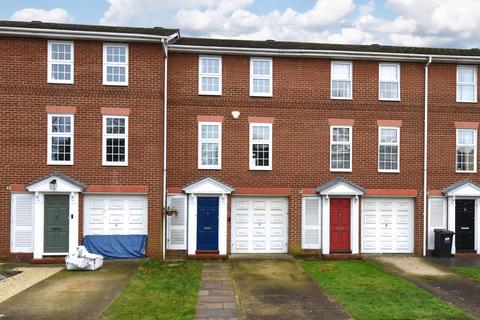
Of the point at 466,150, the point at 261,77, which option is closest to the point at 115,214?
the point at 261,77

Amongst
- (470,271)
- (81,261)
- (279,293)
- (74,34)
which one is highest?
(74,34)

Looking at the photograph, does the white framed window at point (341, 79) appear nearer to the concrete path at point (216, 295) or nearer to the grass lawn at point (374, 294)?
the grass lawn at point (374, 294)

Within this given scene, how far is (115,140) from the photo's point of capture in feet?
55.1

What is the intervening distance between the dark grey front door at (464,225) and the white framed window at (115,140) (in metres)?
13.3

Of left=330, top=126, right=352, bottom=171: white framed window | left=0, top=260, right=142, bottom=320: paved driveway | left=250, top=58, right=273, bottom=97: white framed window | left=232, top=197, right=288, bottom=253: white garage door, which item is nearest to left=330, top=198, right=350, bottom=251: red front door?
left=330, top=126, right=352, bottom=171: white framed window

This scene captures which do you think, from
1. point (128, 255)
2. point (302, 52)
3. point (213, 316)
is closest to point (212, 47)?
point (302, 52)

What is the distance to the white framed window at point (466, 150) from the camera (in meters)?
18.7

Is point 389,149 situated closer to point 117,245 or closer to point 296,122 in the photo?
point 296,122

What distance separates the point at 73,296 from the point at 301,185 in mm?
9515

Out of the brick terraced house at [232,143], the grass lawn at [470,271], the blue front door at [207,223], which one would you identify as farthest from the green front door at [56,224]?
the grass lawn at [470,271]

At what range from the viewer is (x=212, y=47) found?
56.9ft

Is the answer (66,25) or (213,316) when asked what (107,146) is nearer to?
(66,25)

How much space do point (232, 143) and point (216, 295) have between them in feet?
23.9

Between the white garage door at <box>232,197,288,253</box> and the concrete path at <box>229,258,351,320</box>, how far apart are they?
1612 millimetres
